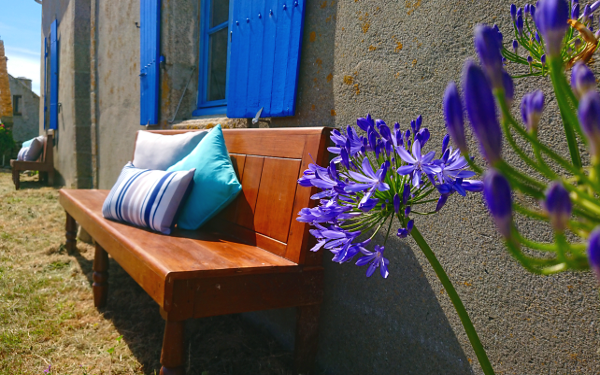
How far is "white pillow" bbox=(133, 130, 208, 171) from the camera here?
259 cm

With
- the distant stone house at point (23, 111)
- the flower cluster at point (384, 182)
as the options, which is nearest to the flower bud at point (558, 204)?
the flower cluster at point (384, 182)

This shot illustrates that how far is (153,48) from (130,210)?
87.6 inches

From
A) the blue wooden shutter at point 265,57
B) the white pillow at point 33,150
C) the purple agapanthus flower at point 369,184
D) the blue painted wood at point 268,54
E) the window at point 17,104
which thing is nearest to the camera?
the purple agapanthus flower at point 369,184

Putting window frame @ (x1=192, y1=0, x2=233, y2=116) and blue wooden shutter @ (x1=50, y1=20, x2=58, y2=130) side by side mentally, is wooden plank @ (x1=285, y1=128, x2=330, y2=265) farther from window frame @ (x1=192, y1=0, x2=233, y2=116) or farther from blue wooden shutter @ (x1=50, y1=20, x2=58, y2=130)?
blue wooden shutter @ (x1=50, y1=20, x2=58, y2=130)

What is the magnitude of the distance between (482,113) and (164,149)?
258 cm

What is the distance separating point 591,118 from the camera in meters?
0.33

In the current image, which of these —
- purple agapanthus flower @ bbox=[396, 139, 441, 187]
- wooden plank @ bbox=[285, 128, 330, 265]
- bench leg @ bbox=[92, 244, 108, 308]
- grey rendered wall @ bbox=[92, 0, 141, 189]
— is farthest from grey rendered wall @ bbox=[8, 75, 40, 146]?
purple agapanthus flower @ bbox=[396, 139, 441, 187]

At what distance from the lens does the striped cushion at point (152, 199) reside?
7.11ft

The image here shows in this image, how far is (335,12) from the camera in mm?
2062

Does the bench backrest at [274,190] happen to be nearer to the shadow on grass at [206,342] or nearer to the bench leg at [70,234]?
the shadow on grass at [206,342]

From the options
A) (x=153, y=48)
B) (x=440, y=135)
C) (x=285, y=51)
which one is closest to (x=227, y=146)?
(x=285, y=51)

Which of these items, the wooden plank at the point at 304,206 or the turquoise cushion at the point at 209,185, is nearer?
the wooden plank at the point at 304,206

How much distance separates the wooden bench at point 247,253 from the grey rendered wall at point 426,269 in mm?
234

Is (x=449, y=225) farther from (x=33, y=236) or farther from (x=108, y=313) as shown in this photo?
(x=33, y=236)
